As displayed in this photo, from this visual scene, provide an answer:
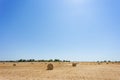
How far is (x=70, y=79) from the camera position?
15.5m

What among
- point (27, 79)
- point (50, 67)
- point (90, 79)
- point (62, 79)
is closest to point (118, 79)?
point (90, 79)

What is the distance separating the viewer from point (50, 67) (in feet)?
94.5

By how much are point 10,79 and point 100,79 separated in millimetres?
7588

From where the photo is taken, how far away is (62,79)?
15.5 m

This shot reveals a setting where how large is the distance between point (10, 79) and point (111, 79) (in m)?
8.53

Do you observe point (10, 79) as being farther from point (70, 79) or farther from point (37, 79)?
point (70, 79)

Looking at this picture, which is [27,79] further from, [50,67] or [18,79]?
[50,67]

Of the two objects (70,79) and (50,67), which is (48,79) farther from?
(50,67)

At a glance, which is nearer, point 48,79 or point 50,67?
point 48,79

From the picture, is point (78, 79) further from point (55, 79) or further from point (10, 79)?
point (10, 79)

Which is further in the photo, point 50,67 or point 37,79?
point 50,67

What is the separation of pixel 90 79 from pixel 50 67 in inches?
549

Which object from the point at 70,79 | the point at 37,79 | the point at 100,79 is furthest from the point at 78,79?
the point at 37,79

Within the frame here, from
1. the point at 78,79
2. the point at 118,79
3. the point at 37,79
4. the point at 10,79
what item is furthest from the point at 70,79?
the point at 10,79
